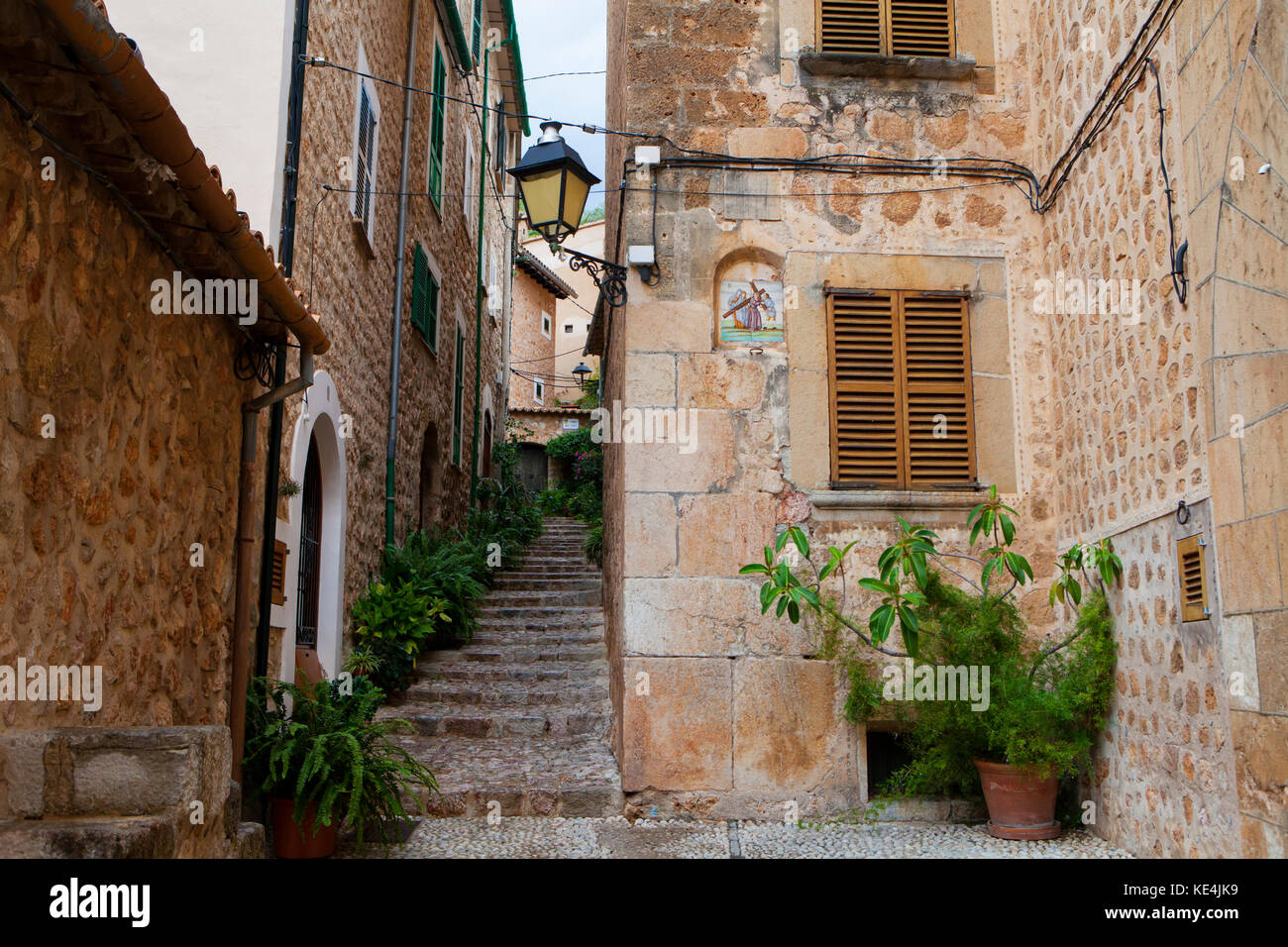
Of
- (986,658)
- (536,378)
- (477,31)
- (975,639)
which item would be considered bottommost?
(986,658)

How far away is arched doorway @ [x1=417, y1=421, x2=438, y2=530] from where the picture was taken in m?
12.6

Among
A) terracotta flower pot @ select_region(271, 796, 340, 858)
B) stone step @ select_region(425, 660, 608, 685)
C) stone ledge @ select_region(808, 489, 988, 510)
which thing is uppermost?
stone ledge @ select_region(808, 489, 988, 510)

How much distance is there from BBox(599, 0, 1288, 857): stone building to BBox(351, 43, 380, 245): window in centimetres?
261

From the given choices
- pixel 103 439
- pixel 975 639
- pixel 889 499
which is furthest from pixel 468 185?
pixel 103 439

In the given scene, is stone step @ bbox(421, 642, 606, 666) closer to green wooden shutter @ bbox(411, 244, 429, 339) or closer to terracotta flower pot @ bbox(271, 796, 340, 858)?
green wooden shutter @ bbox(411, 244, 429, 339)

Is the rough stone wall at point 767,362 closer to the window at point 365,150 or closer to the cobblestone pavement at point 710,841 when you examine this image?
the cobblestone pavement at point 710,841

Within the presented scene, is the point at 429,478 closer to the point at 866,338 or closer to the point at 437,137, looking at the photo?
the point at 437,137

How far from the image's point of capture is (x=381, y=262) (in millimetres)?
9883

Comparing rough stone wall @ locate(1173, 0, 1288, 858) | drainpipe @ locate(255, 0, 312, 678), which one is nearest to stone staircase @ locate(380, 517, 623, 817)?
drainpipe @ locate(255, 0, 312, 678)

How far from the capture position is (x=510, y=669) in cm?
912

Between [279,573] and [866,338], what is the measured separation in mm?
3789
